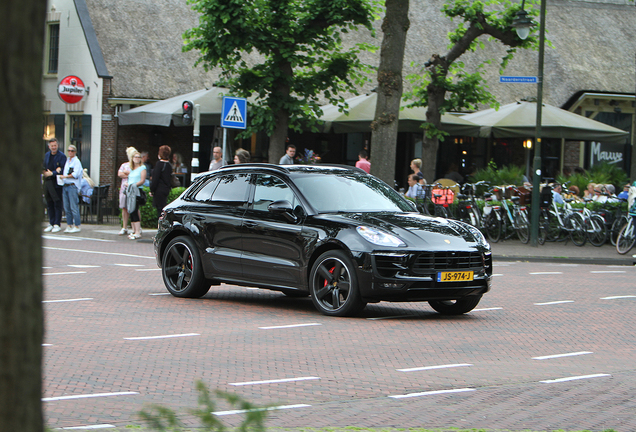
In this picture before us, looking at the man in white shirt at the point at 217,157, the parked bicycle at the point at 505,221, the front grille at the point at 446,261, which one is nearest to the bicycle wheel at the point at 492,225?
the parked bicycle at the point at 505,221

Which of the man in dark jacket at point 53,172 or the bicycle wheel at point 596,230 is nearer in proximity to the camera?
the man in dark jacket at point 53,172

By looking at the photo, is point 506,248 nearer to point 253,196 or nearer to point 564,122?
point 564,122

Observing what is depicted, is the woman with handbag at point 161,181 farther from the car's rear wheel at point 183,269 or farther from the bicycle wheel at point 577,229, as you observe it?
the bicycle wheel at point 577,229

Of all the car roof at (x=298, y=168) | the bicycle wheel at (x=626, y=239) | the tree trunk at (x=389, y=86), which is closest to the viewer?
the car roof at (x=298, y=168)

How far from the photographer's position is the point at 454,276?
367 inches

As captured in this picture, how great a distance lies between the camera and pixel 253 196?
1052 cm

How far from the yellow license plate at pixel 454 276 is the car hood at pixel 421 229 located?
0.91 feet

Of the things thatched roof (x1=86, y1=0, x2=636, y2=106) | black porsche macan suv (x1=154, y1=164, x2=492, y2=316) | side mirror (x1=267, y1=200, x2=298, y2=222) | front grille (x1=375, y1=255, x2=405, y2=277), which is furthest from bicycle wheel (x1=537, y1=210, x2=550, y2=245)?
thatched roof (x1=86, y1=0, x2=636, y2=106)

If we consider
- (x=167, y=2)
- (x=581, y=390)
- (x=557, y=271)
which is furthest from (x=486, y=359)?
(x=167, y=2)

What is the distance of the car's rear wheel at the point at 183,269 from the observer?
35.7 feet

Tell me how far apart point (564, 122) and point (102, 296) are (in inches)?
671

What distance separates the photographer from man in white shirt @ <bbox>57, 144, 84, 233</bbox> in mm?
20500

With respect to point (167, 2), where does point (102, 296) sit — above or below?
below

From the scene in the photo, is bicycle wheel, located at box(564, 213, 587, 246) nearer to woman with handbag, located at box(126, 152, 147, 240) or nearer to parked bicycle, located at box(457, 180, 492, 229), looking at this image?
parked bicycle, located at box(457, 180, 492, 229)
